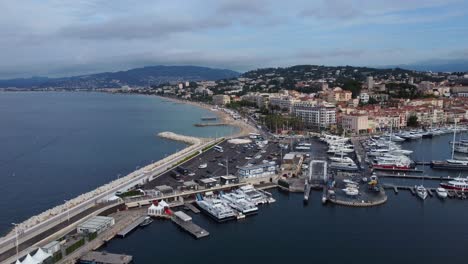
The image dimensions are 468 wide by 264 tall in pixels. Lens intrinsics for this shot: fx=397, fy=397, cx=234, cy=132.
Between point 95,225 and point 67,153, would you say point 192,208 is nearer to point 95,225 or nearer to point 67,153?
point 95,225

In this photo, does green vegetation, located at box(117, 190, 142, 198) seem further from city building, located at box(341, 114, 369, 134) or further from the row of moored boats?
city building, located at box(341, 114, 369, 134)

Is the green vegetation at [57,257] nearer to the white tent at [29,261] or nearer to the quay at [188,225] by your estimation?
the white tent at [29,261]

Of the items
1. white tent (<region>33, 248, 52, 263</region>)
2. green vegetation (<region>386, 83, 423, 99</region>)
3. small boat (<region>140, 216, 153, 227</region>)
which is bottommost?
small boat (<region>140, 216, 153, 227</region>)

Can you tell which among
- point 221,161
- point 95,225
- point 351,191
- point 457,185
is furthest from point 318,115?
point 95,225

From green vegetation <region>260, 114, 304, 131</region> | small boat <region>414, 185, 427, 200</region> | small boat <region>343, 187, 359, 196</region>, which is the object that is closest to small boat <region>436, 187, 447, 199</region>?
small boat <region>414, 185, 427, 200</region>

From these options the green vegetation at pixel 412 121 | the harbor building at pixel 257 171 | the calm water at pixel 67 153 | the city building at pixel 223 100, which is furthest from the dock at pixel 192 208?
the city building at pixel 223 100

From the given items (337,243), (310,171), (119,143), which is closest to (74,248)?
(337,243)
